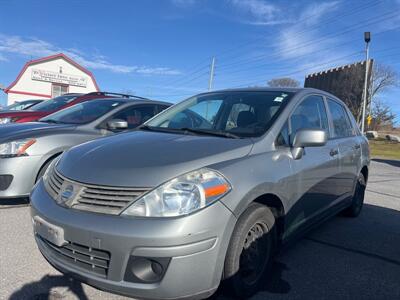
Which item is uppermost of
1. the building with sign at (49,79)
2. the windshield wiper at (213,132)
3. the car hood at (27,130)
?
the building with sign at (49,79)

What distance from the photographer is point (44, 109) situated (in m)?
7.44

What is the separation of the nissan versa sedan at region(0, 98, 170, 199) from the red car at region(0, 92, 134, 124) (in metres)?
1.27

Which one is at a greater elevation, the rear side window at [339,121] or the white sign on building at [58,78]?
the white sign on building at [58,78]

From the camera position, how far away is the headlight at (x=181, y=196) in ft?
7.20

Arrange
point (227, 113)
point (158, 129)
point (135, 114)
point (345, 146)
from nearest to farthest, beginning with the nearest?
point (158, 129)
point (227, 113)
point (345, 146)
point (135, 114)

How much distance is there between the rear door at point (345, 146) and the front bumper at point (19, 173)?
3.50m

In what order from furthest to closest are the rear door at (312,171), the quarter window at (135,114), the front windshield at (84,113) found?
the quarter window at (135,114) < the front windshield at (84,113) < the rear door at (312,171)

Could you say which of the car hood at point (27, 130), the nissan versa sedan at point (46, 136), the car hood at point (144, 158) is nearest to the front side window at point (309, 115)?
the car hood at point (144, 158)

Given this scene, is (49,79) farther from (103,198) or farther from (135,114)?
(103,198)

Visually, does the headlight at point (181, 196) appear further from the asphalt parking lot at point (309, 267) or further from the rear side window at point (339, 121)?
the rear side window at point (339, 121)

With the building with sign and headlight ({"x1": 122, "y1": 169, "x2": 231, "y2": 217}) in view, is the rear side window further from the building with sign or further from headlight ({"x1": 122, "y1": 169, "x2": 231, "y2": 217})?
the building with sign

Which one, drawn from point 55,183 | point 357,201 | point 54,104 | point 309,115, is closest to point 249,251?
point 55,183

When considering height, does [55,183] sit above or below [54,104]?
below

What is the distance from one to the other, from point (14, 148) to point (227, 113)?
8.12 feet
